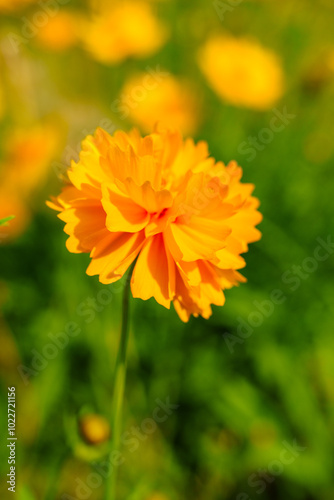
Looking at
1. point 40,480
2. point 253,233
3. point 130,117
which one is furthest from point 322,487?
point 130,117

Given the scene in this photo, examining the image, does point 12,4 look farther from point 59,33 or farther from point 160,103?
point 160,103

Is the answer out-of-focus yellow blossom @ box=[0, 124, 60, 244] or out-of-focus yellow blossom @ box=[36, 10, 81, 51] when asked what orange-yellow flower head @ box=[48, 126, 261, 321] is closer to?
out-of-focus yellow blossom @ box=[0, 124, 60, 244]

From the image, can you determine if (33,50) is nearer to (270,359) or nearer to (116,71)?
(116,71)

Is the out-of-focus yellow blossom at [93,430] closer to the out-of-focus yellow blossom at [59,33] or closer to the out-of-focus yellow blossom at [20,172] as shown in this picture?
the out-of-focus yellow blossom at [20,172]

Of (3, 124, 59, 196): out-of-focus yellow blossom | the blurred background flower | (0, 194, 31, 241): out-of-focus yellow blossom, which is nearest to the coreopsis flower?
the blurred background flower

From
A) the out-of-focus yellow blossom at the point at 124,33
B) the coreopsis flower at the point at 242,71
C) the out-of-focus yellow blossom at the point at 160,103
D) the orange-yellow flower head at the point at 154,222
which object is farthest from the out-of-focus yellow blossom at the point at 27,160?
the orange-yellow flower head at the point at 154,222
